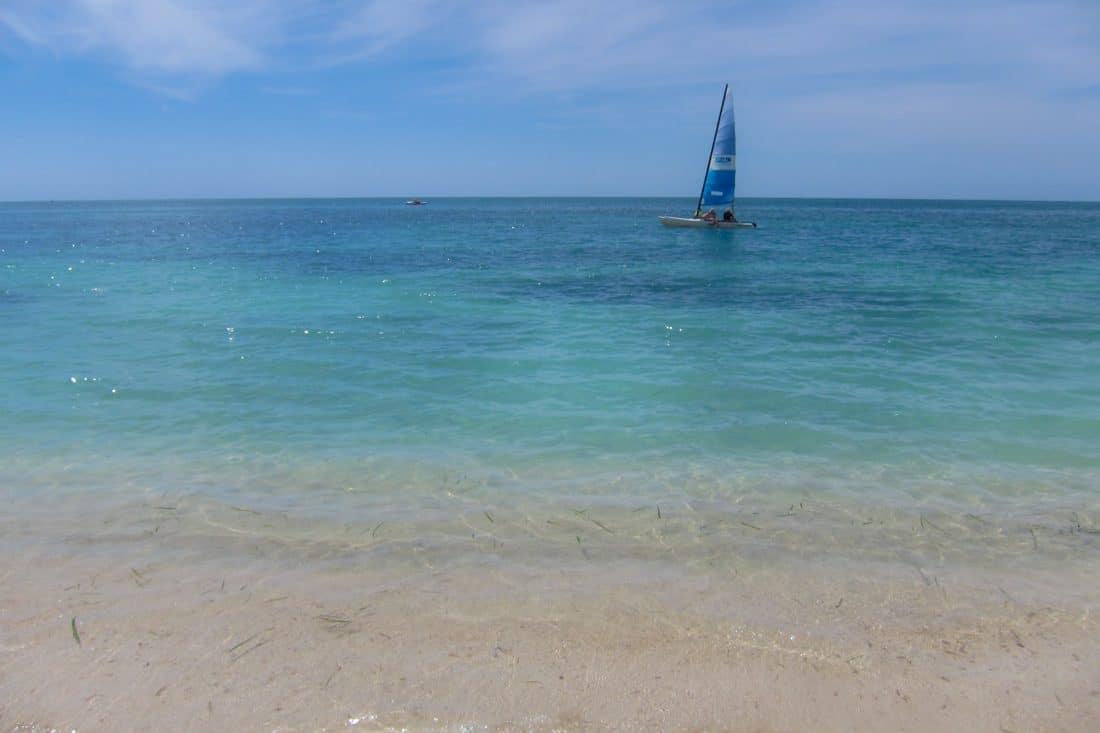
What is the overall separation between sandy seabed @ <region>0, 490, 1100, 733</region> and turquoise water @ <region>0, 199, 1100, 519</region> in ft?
3.52

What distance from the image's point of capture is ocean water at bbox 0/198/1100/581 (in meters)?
7.38

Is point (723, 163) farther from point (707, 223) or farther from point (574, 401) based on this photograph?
point (574, 401)

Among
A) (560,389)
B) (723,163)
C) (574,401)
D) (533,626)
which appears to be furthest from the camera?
(723,163)

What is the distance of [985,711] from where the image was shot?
13.7ft

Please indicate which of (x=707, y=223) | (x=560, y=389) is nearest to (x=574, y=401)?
(x=560, y=389)

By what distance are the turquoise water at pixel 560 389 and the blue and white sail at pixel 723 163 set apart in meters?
24.4

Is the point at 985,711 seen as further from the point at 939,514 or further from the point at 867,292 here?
the point at 867,292

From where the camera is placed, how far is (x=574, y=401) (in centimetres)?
1084

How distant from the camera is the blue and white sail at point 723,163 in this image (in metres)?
47.5

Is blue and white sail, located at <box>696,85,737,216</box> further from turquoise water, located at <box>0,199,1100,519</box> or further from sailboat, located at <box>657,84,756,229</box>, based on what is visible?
turquoise water, located at <box>0,199,1100,519</box>

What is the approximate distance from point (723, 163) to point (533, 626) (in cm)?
4747

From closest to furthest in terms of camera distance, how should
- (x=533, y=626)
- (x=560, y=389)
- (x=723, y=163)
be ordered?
(x=533, y=626) < (x=560, y=389) < (x=723, y=163)

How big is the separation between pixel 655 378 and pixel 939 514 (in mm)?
5959

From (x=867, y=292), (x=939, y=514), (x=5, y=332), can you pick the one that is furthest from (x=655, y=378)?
(x=5, y=332)
